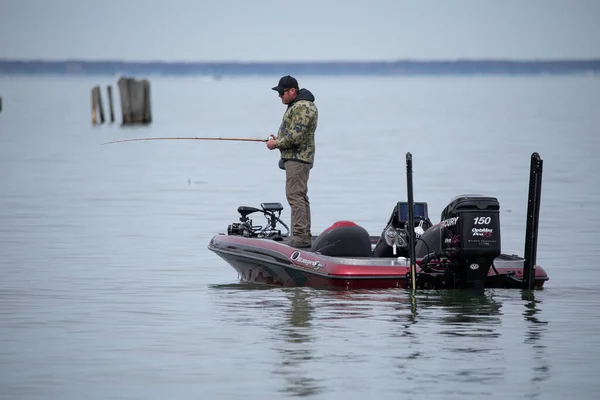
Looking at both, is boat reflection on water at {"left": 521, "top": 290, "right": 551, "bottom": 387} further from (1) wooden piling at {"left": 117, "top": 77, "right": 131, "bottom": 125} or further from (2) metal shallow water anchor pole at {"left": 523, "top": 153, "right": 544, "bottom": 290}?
(1) wooden piling at {"left": 117, "top": 77, "right": 131, "bottom": 125}

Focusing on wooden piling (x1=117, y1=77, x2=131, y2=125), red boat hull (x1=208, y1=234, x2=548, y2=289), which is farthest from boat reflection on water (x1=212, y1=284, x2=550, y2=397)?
wooden piling (x1=117, y1=77, x2=131, y2=125)

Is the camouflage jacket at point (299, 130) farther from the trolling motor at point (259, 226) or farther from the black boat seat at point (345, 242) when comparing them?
the trolling motor at point (259, 226)

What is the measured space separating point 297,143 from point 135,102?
4376cm

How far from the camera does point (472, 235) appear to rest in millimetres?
12867

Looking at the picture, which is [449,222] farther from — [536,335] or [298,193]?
[298,193]

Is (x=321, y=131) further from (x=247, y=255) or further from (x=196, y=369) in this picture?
(x=196, y=369)

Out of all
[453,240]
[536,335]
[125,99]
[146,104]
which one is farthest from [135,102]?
[536,335]

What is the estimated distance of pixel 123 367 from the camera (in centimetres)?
1080

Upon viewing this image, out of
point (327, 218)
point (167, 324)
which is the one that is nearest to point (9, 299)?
point (167, 324)

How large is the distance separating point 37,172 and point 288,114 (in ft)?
64.2

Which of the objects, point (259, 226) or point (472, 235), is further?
point (259, 226)

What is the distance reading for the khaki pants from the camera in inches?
575

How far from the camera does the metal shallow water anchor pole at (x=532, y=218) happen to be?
13.6 metres

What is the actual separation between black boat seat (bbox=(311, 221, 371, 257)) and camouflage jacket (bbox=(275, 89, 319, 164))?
859mm
